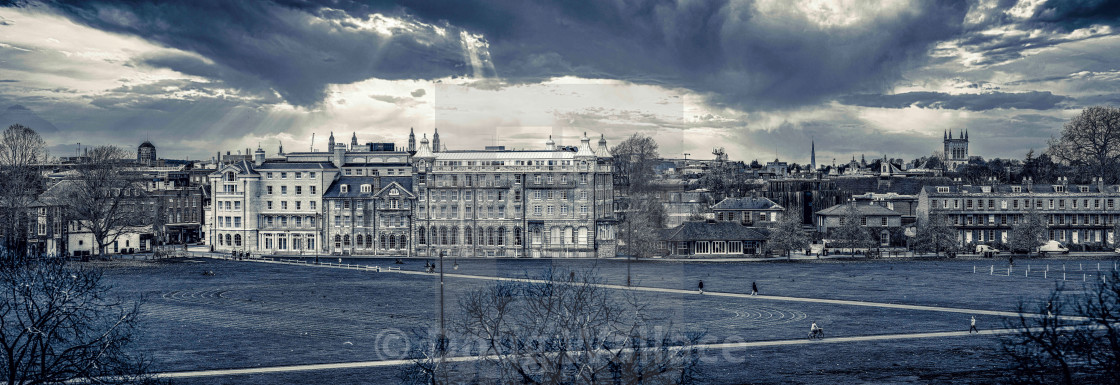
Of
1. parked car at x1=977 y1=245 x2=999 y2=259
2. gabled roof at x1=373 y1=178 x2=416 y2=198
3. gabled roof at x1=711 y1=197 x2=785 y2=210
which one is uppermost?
gabled roof at x1=373 y1=178 x2=416 y2=198

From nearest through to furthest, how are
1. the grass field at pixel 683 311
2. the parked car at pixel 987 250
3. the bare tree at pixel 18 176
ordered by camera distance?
the grass field at pixel 683 311 → the bare tree at pixel 18 176 → the parked car at pixel 987 250

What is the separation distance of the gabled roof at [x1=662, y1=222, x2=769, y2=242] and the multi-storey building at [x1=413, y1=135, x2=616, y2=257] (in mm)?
7275

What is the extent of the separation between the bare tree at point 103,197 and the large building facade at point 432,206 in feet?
46.2

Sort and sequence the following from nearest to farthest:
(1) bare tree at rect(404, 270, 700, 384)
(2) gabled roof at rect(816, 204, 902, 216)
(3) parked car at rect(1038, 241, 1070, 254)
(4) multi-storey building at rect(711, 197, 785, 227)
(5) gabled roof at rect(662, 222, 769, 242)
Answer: (1) bare tree at rect(404, 270, 700, 384) → (5) gabled roof at rect(662, 222, 769, 242) → (3) parked car at rect(1038, 241, 1070, 254) → (2) gabled roof at rect(816, 204, 902, 216) → (4) multi-storey building at rect(711, 197, 785, 227)

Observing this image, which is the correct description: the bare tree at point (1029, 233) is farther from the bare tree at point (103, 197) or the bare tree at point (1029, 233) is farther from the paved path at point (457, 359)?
the bare tree at point (103, 197)

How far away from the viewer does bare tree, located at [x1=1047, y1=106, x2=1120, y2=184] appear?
127 metres

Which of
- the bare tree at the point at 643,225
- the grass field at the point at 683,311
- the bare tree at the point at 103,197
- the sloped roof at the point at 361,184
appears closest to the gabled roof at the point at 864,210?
the grass field at the point at 683,311

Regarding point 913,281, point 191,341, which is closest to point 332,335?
point 191,341

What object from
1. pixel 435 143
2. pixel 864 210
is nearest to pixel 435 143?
pixel 435 143

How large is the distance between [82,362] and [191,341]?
20.2m

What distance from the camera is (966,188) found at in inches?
4646

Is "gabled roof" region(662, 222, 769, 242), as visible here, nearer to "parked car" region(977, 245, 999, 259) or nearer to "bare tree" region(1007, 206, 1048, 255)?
"parked car" region(977, 245, 999, 259)

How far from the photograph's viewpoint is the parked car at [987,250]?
106m

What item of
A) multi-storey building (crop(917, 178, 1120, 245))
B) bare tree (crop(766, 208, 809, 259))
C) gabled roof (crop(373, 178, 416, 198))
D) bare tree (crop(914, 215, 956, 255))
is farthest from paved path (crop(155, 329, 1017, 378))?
multi-storey building (crop(917, 178, 1120, 245))
